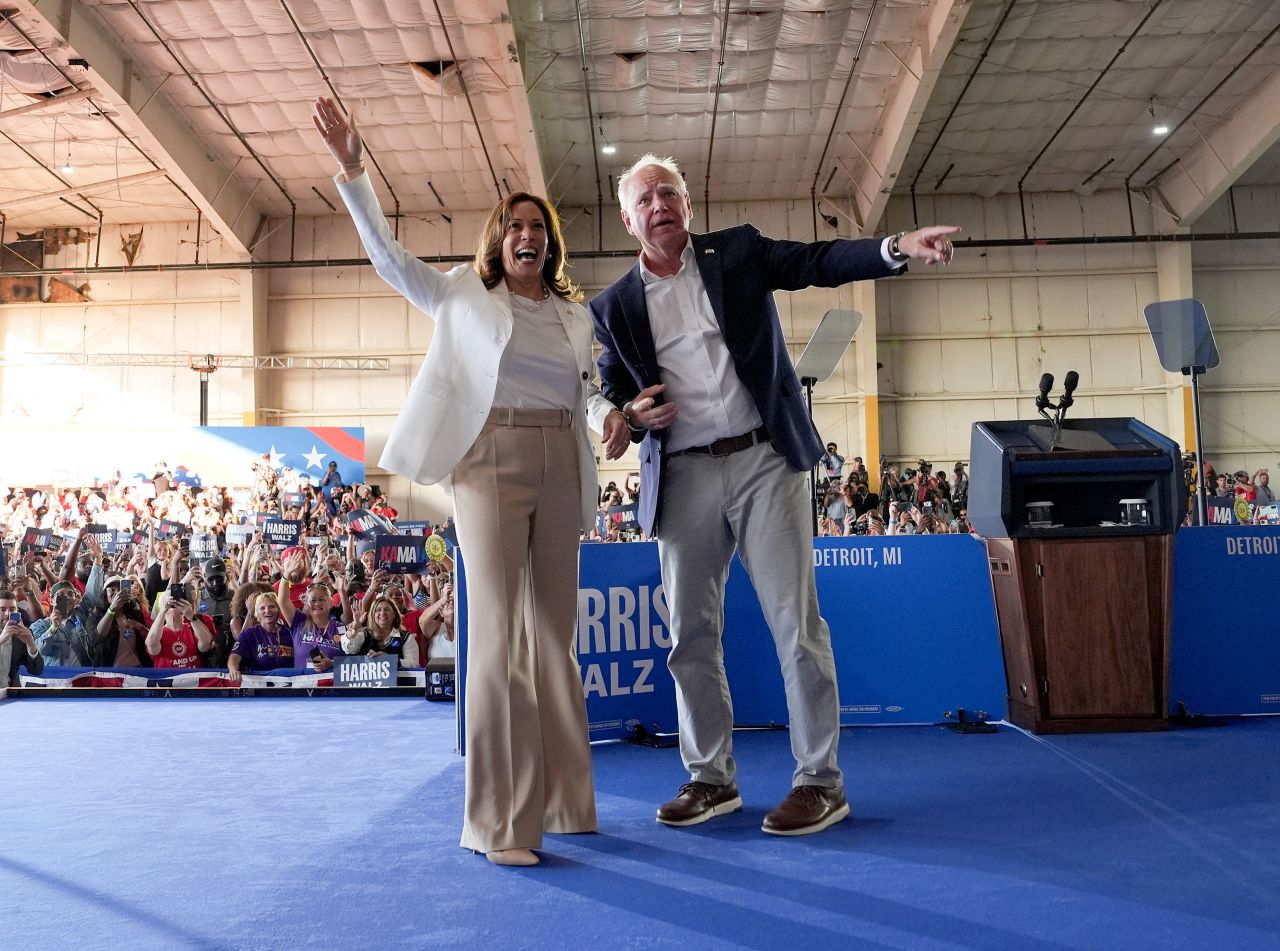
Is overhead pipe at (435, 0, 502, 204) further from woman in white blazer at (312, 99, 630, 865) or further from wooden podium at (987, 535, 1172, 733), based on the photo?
wooden podium at (987, 535, 1172, 733)

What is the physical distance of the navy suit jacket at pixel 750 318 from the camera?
2102 millimetres

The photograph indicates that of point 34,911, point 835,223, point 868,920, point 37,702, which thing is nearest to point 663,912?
point 868,920

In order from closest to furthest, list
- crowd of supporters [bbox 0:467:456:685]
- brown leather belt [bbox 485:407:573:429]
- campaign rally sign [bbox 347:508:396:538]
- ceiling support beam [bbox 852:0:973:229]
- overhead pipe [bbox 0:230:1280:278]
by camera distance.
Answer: brown leather belt [bbox 485:407:573:429] < crowd of supporters [bbox 0:467:456:685] < campaign rally sign [bbox 347:508:396:538] < ceiling support beam [bbox 852:0:973:229] < overhead pipe [bbox 0:230:1280:278]

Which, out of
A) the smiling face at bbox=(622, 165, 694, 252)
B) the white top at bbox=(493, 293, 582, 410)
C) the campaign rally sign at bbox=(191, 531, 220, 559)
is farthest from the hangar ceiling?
the white top at bbox=(493, 293, 582, 410)

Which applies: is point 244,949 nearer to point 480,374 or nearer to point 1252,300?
point 480,374

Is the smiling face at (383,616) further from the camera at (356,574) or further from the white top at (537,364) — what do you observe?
the white top at (537,364)

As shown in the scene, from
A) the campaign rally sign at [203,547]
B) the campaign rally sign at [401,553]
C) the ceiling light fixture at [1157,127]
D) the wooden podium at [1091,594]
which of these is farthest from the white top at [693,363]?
the ceiling light fixture at [1157,127]

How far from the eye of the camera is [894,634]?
319 cm

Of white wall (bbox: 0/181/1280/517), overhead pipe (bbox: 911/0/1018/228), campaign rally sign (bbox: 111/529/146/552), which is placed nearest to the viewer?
campaign rally sign (bbox: 111/529/146/552)

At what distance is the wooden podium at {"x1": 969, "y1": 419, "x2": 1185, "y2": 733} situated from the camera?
2.90 m

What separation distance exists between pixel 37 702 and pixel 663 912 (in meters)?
3.86

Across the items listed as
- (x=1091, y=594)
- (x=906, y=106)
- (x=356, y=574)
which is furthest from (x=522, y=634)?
(x=906, y=106)

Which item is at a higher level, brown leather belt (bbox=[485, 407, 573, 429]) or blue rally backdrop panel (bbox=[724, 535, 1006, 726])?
brown leather belt (bbox=[485, 407, 573, 429])

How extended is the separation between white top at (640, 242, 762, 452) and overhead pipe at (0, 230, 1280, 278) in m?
11.8
